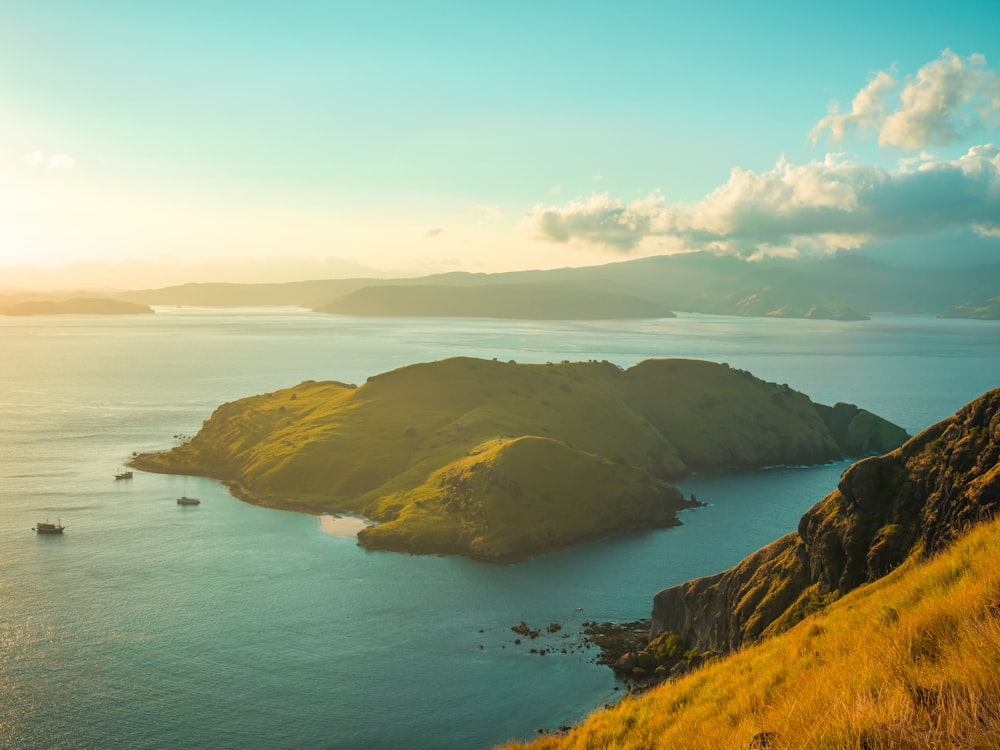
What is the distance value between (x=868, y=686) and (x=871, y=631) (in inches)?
249

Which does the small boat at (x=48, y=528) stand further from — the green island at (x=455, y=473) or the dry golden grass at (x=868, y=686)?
the dry golden grass at (x=868, y=686)

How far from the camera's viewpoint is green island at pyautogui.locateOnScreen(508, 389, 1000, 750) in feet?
49.4

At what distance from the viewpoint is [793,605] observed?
5378cm

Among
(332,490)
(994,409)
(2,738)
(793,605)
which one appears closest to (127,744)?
(2,738)

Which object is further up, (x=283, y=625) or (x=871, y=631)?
(x=871, y=631)

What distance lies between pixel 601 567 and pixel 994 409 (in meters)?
84.3

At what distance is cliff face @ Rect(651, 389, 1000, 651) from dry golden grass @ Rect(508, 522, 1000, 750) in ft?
49.3

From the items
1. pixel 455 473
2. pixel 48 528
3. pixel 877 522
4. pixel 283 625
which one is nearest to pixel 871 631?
pixel 877 522

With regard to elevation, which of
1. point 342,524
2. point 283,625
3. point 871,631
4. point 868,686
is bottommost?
point 283,625

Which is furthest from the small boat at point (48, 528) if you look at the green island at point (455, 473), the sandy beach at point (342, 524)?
the sandy beach at point (342, 524)

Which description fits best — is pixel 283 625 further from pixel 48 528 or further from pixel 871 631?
pixel 871 631

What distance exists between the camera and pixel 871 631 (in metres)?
22.8

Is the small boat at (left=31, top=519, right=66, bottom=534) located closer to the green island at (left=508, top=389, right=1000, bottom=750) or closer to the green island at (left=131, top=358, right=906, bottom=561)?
the green island at (left=131, top=358, right=906, bottom=561)

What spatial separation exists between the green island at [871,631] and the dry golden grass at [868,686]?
0.16ft
